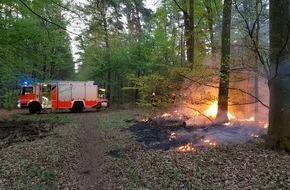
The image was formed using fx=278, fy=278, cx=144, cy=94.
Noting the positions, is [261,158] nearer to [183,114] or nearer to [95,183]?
[95,183]

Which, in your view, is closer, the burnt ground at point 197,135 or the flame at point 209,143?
the flame at point 209,143

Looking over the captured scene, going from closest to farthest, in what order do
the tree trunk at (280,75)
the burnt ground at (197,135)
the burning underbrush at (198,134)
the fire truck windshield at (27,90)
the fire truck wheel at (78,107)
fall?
the tree trunk at (280,75), the burning underbrush at (198,134), the burnt ground at (197,135), the fire truck windshield at (27,90), the fire truck wheel at (78,107)

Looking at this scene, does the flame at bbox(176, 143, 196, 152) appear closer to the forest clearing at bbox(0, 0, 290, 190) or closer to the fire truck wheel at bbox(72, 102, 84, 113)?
the forest clearing at bbox(0, 0, 290, 190)

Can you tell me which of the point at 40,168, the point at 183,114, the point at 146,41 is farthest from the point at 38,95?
the point at 40,168

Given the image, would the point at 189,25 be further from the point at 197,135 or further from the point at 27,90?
the point at 27,90

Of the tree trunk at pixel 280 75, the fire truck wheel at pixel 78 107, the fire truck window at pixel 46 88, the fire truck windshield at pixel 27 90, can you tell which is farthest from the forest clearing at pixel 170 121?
the fire truck wheel at pixel 78 107

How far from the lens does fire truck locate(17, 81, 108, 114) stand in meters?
22.4

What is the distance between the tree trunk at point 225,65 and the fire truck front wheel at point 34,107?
51.8 feet

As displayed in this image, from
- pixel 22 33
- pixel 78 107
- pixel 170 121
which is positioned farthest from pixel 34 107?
pixel 170 121

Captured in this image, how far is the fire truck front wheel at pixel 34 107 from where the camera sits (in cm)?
2255

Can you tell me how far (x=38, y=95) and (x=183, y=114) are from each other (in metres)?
12.8

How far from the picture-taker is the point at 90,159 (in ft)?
27.6

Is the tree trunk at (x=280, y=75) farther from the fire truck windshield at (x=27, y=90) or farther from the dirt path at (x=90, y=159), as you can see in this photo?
the fire truck windshield at (x=27, y=90)

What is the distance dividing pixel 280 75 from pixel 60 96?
19719 millimetres
